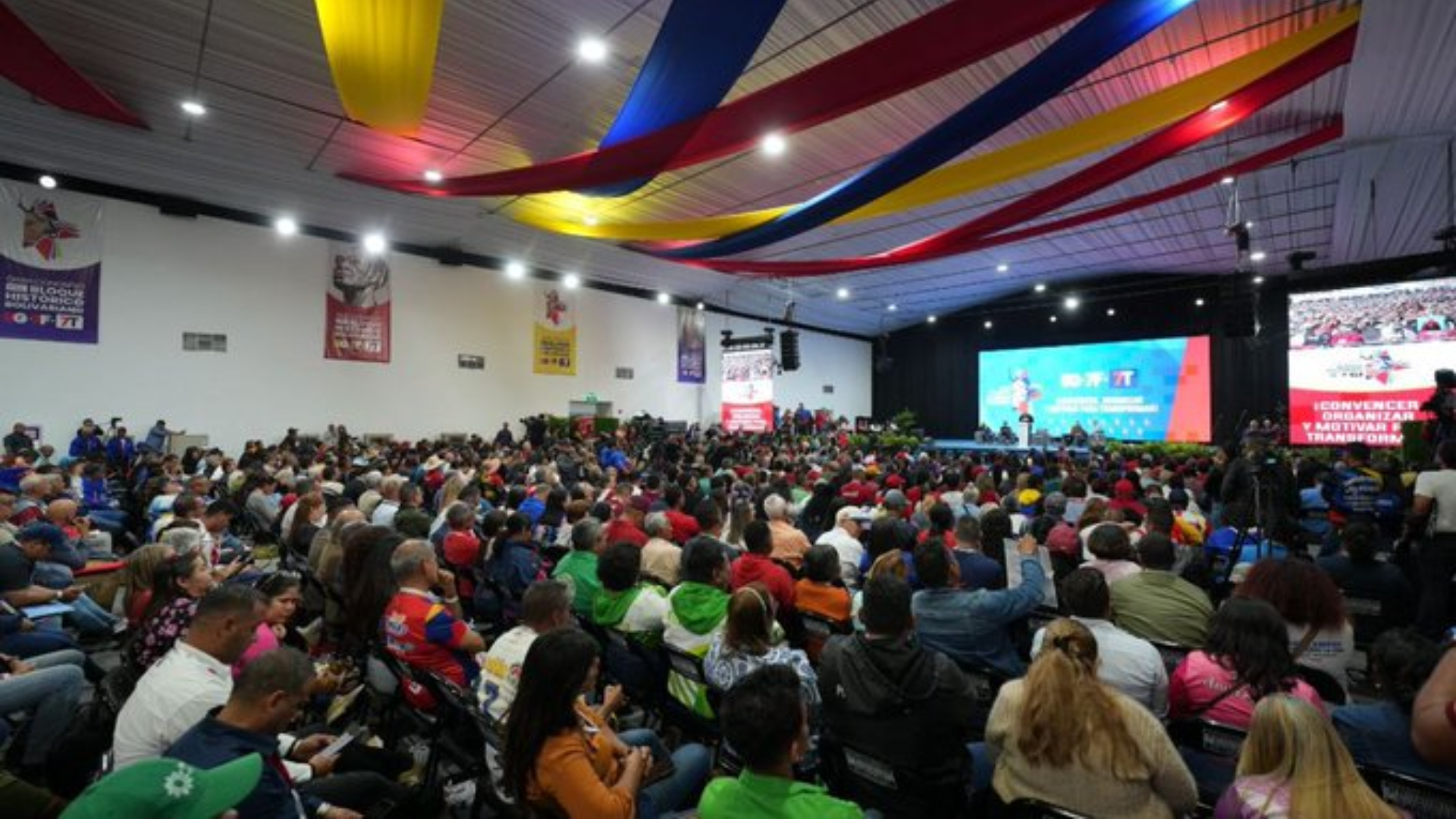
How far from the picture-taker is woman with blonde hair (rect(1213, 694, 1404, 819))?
1.24 meters

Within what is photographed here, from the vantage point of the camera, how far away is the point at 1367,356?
10.2 metres

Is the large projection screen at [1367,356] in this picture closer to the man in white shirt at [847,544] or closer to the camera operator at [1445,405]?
the camera operator at [1445,405]

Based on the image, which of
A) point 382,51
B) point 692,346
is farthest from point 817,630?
point 692,346

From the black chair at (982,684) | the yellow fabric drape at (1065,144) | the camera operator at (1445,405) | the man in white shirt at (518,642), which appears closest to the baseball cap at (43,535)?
the man in white shirt at (518,642)

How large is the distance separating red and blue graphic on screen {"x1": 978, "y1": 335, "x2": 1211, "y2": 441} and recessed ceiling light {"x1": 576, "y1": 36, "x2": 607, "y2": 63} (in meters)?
16.7

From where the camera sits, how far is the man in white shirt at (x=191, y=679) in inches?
67.7

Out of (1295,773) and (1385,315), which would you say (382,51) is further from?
(1385,315)

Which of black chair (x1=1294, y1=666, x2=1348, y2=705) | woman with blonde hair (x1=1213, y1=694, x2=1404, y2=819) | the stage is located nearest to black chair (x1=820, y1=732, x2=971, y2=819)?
woman with blonde hair (x1=1213, y1=694, x2=1404, y2=819)

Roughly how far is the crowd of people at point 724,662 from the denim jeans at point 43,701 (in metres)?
0.01

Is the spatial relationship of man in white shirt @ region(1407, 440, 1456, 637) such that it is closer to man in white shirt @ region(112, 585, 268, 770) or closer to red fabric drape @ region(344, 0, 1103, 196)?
red fabric drape @ region(344, 0, 1103, 196)

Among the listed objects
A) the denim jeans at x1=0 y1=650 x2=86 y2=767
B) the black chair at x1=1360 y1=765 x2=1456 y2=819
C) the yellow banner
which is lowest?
the denim jeans at x1=0 y1=650 x2=86 y2=767

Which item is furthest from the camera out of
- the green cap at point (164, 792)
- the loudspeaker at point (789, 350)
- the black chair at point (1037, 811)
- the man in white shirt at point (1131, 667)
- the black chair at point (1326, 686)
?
the loudspeaker at point (789, 350)

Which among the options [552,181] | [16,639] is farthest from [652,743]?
[552,181]

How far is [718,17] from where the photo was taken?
3906 mm
